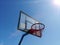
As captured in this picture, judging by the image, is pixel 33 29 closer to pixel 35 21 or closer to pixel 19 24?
pixel 35 21

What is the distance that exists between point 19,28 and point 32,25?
57.1 inches

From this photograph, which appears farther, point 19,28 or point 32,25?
point 32,25

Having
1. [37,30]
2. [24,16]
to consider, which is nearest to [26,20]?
[24,16]

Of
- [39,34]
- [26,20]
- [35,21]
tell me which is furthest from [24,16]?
[39,34]

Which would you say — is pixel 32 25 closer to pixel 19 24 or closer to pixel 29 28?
pixel 29 28

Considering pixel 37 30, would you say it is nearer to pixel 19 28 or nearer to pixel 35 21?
pixel 35 21

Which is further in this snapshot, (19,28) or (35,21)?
(35,21)

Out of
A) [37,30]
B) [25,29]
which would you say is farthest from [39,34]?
[25,29]

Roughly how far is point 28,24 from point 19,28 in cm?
117

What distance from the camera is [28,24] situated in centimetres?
1229

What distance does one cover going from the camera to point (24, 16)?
1186 cm

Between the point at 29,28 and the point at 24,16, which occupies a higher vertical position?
the point at 24,16

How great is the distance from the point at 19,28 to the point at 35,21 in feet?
5.77

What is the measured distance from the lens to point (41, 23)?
1252 cm
